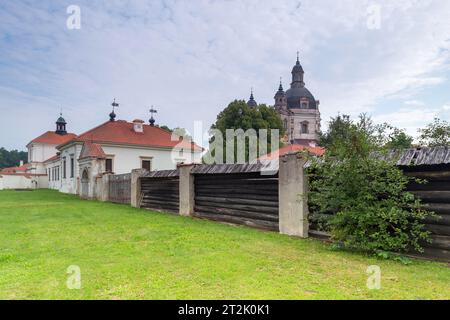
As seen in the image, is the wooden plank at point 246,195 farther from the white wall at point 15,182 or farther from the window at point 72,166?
the white wall at point 15,182

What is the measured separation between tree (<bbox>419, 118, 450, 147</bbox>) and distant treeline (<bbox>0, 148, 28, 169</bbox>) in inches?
3840

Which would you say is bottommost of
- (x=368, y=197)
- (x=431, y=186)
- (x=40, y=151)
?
(x=368, y=197)

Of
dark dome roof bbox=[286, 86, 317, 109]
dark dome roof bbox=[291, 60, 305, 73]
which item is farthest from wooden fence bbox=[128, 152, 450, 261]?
dark dome roof bbox=[291, 60, 305, 73]

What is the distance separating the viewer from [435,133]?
21.2 m

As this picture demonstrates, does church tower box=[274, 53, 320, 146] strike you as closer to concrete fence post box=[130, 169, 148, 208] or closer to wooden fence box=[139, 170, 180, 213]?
concrete fence post box=[130, 169, 148, 208]

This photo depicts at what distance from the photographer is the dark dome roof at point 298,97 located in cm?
7425

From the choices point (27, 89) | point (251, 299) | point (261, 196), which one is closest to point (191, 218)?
point (261, 196)

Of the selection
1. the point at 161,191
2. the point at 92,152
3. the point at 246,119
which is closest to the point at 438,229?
the point at 161,191

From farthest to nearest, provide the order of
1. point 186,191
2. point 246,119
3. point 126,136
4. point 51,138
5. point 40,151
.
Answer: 1. point 51,138
2. point 40,151
3. point 246,119
4. point 126,136
5. point 186,191

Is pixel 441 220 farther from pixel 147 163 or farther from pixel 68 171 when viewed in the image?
pixel 68 171

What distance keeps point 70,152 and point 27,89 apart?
Answer: 1197cm

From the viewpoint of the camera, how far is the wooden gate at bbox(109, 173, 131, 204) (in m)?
17.6

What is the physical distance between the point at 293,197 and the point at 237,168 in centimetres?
219

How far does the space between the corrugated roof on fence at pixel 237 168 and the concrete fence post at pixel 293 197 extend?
477 mm
